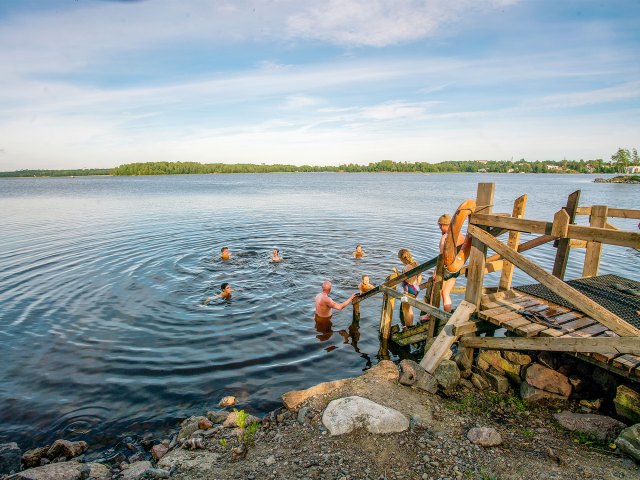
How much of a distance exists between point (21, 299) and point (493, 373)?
16.5m

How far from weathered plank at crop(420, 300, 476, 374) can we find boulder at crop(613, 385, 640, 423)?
2.55 meters

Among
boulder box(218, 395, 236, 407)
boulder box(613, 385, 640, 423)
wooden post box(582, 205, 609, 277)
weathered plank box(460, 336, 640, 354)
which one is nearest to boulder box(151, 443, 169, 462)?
boulder box(218, 395, 236, 407)

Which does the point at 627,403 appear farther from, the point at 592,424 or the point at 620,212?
the point at 620,212

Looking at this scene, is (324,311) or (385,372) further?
(324,311)

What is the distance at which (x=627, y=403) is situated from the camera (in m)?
5.64

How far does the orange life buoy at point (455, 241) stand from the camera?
7176mm

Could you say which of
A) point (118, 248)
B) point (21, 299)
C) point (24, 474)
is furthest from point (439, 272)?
point (118, 248)

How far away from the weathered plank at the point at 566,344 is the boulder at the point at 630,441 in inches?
38.8

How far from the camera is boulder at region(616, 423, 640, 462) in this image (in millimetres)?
4858

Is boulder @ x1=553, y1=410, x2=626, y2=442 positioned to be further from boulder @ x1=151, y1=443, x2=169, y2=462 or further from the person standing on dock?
boulder @ x1=151, y1=443, x2=169, y2=462

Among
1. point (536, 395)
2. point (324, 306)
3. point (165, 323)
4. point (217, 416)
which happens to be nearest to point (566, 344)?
point (536, 395)

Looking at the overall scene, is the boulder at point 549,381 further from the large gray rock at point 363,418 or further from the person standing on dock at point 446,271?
the large gray rock at point 363,418

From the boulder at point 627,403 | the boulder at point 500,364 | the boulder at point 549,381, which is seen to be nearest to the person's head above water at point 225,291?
the boulder at point 500,364

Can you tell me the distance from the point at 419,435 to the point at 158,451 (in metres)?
4.54
